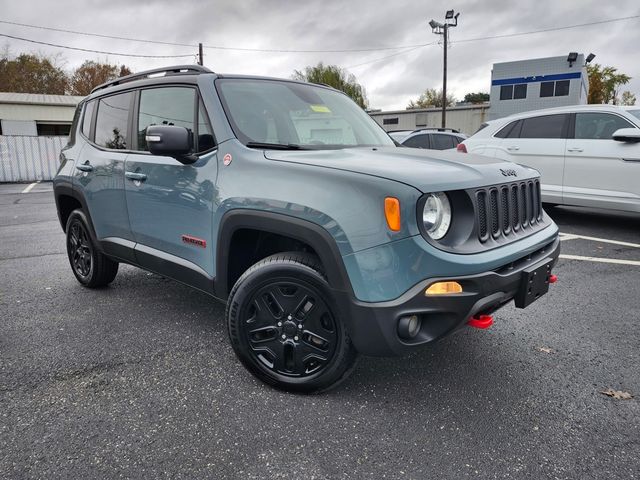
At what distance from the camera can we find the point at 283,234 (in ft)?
8.36

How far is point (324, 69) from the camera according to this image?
52.7 meters

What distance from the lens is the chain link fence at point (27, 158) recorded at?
18.2 meters

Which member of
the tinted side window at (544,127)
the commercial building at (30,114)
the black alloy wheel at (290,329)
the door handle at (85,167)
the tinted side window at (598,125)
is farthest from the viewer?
the commercial building at (30,114)

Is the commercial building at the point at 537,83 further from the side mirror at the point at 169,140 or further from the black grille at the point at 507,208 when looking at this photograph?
the side mirror at the point at 169,140

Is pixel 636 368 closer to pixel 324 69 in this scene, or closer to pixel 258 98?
pixel 258 98

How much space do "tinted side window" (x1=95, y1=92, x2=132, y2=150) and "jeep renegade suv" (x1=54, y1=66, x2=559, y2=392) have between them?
6 cm

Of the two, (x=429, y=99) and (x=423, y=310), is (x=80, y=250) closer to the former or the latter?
(x=423, y=310)

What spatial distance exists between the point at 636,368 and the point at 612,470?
1172 millimetres

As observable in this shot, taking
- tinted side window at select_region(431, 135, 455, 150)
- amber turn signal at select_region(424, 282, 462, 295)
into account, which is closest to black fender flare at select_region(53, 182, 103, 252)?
amber turn signal at select_region(424, 282, 462, 295)

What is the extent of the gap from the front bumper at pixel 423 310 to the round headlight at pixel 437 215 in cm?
25

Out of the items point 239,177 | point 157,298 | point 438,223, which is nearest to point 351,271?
point 438,223

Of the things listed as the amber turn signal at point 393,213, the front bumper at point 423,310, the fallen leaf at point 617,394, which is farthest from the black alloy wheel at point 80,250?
the fallen leaf at point 617,394

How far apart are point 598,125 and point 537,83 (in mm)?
26963

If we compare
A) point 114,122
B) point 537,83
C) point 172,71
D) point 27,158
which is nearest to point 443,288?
point 172,71
